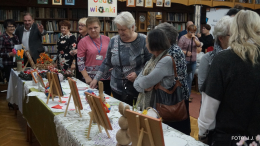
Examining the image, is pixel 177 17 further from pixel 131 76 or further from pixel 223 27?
pixel 223 27

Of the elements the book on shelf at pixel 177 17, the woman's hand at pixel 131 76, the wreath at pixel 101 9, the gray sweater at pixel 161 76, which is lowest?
the woman's hand at pixel 131 76

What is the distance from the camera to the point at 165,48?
6.06 ft

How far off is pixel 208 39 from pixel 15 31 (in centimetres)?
431

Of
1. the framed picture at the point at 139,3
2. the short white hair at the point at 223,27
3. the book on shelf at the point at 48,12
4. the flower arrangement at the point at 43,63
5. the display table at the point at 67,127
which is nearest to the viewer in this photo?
the display table at the point at 67,127

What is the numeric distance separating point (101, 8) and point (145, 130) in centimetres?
403

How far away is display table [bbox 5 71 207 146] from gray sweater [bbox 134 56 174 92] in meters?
0.31

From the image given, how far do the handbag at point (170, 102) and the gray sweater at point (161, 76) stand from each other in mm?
39

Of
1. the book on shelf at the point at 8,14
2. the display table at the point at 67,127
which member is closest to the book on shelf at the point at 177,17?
the book on shelf at the point at 8,14

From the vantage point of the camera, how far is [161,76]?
1.80m

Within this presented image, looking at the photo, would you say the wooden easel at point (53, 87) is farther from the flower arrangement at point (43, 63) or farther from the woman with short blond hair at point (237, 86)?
the flower arrangement at point (43, 63)

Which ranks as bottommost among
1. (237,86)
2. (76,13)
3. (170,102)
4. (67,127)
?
(67,127)

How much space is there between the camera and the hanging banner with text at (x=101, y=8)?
4.75 meters

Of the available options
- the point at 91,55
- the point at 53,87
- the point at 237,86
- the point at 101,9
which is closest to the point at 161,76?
the point at 237,86

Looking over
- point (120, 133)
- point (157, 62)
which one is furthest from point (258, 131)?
point (157, 62)
